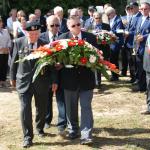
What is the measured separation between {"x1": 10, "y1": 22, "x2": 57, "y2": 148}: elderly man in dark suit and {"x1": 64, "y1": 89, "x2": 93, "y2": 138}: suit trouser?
0.33 metres

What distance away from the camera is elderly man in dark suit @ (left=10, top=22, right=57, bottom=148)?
782cm


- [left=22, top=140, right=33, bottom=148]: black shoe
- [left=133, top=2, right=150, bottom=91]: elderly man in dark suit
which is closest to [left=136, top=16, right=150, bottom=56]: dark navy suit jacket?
[left=133, top=2, right=150, bottom=91]: elderly man in dark suit

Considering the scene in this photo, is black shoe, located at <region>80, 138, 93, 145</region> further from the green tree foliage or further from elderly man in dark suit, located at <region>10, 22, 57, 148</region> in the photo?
the green tree foliage

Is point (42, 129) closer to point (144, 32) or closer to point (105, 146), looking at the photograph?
point (105, 146)

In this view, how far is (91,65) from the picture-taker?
7.53m

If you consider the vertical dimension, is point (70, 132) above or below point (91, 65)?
below

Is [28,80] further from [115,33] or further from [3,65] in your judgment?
[3,65]

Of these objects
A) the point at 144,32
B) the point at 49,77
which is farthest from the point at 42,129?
the point at 144,32

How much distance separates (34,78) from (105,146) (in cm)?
159

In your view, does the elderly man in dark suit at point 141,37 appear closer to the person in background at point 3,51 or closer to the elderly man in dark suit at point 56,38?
the elderly man in dark suit at point 56,38

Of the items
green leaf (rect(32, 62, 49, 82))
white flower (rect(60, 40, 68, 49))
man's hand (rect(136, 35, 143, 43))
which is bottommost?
green leaf (rect(32, 62, 49, 82))

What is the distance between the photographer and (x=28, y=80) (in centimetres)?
782

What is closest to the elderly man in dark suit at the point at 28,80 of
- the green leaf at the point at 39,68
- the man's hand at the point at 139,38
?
the green leaf at the point at 39,68

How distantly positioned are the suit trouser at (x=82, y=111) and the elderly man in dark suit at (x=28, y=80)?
1.09 ft
